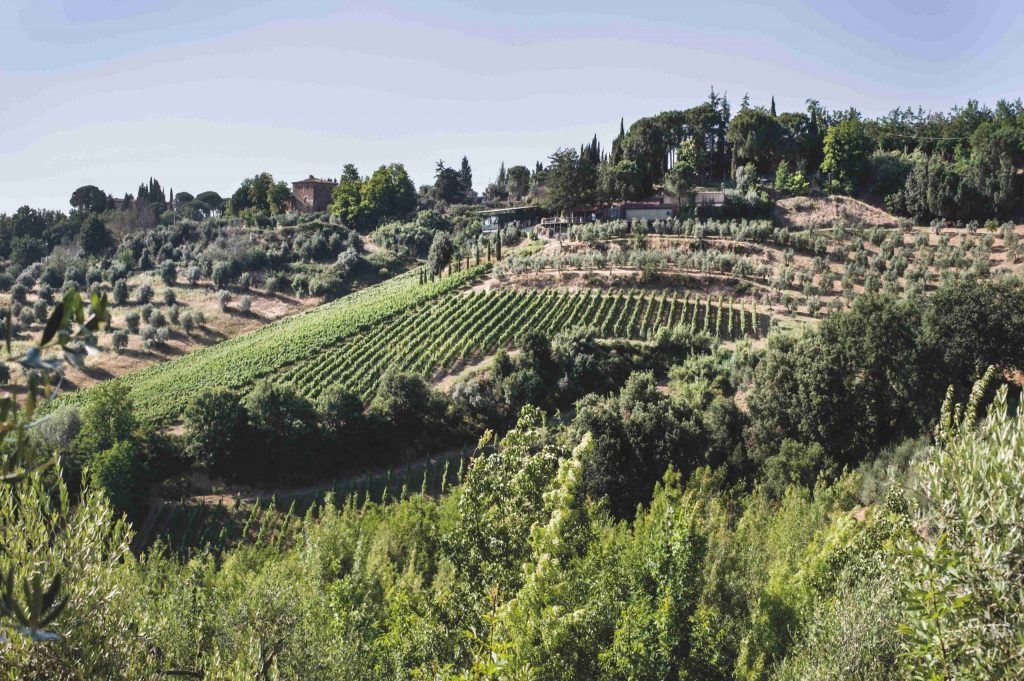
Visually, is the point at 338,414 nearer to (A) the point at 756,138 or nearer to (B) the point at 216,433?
(B) the point at 216,433

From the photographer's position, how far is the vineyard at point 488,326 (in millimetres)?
49125

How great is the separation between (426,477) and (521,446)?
26651 millimetres

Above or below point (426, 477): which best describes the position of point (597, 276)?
above

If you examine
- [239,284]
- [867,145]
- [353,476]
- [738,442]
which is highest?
[867,145]

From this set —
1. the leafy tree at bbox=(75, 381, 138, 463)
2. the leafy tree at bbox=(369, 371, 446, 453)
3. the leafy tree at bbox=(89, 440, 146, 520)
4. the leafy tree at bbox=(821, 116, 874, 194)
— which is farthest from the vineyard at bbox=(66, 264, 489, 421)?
the leafy tree at bbox=(821, 116, 874, 194)

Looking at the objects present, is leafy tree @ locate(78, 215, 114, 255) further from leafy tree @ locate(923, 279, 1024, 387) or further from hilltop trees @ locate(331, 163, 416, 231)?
leafy tree @ locate(923, 279, 1024, 387)

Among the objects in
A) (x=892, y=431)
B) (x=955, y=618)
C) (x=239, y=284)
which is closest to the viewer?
(x=955, y=618)

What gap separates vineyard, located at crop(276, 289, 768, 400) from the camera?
161 feet

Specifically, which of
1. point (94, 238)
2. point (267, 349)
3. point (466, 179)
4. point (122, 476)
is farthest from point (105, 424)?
point (466, 179)

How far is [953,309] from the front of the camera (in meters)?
36.0

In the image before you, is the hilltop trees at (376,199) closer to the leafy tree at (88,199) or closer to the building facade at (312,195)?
the building facade at (312,195)

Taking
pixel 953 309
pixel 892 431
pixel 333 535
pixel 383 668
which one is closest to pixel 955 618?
pixel 383 668

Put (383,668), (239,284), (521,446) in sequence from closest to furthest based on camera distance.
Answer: (521,446) < (383,668) < (239,284)

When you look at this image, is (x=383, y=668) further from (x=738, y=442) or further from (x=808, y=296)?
(x=808, y=296)
